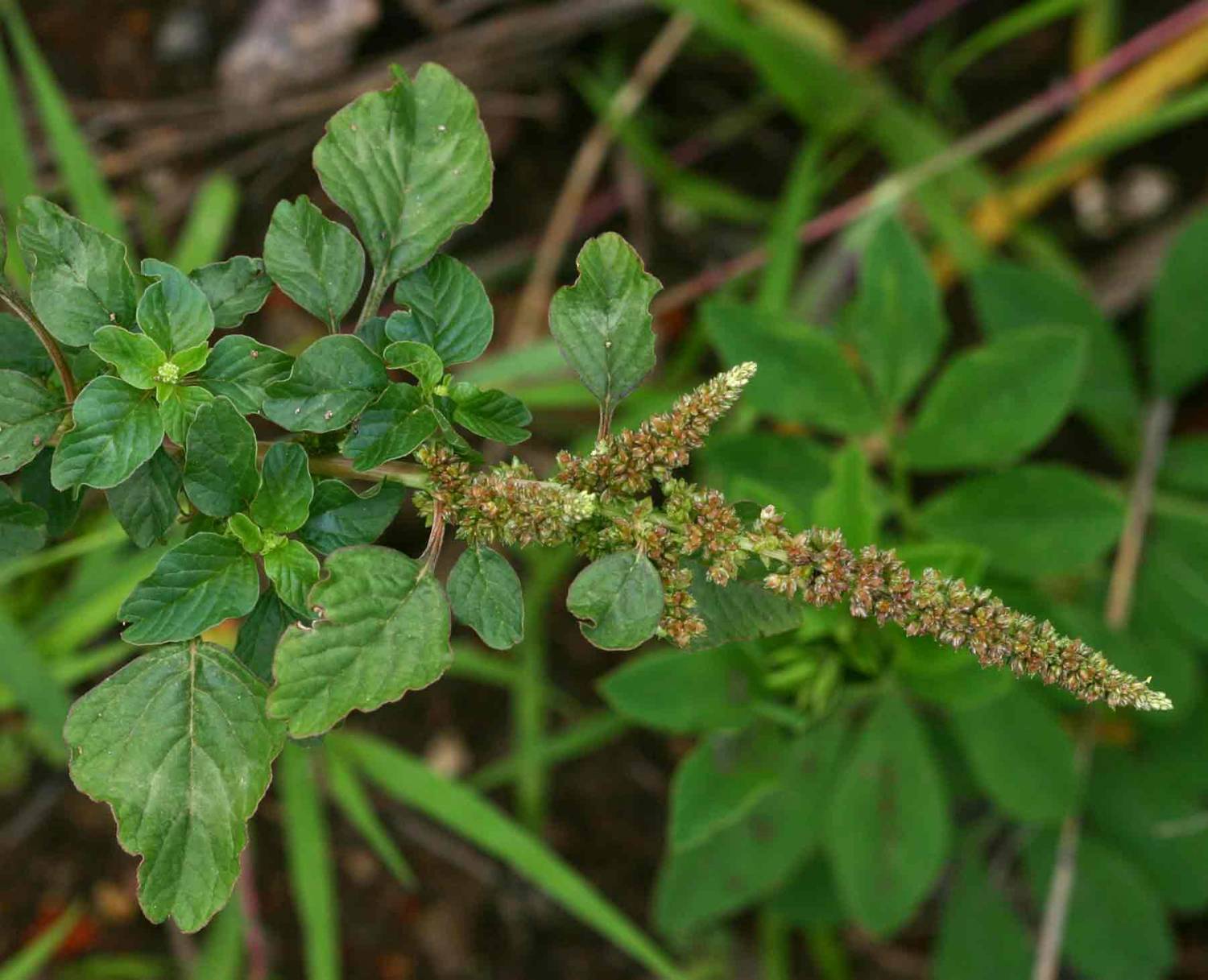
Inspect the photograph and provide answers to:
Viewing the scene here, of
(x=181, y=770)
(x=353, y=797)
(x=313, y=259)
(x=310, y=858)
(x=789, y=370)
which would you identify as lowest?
(x=310, y=858)

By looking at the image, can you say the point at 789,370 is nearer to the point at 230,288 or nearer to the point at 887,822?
the point at 887,822

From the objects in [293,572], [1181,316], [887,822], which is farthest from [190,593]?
[1181,316]

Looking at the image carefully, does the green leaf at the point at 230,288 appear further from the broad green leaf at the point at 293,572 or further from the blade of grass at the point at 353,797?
the blade of grass at the point at 353,797

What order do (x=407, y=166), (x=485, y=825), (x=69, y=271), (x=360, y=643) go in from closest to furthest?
(x=360, y=643) → (x=69, y=271) → (x=407, y=166) → (x=485, y=825)

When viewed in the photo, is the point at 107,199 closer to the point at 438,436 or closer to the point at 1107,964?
the point at 438,436

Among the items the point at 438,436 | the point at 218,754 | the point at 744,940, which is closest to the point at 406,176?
the point at 438,436

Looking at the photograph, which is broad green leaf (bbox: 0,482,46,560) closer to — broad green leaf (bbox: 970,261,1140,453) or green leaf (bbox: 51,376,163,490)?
green leaf (bbox: 51,376,163,490)
